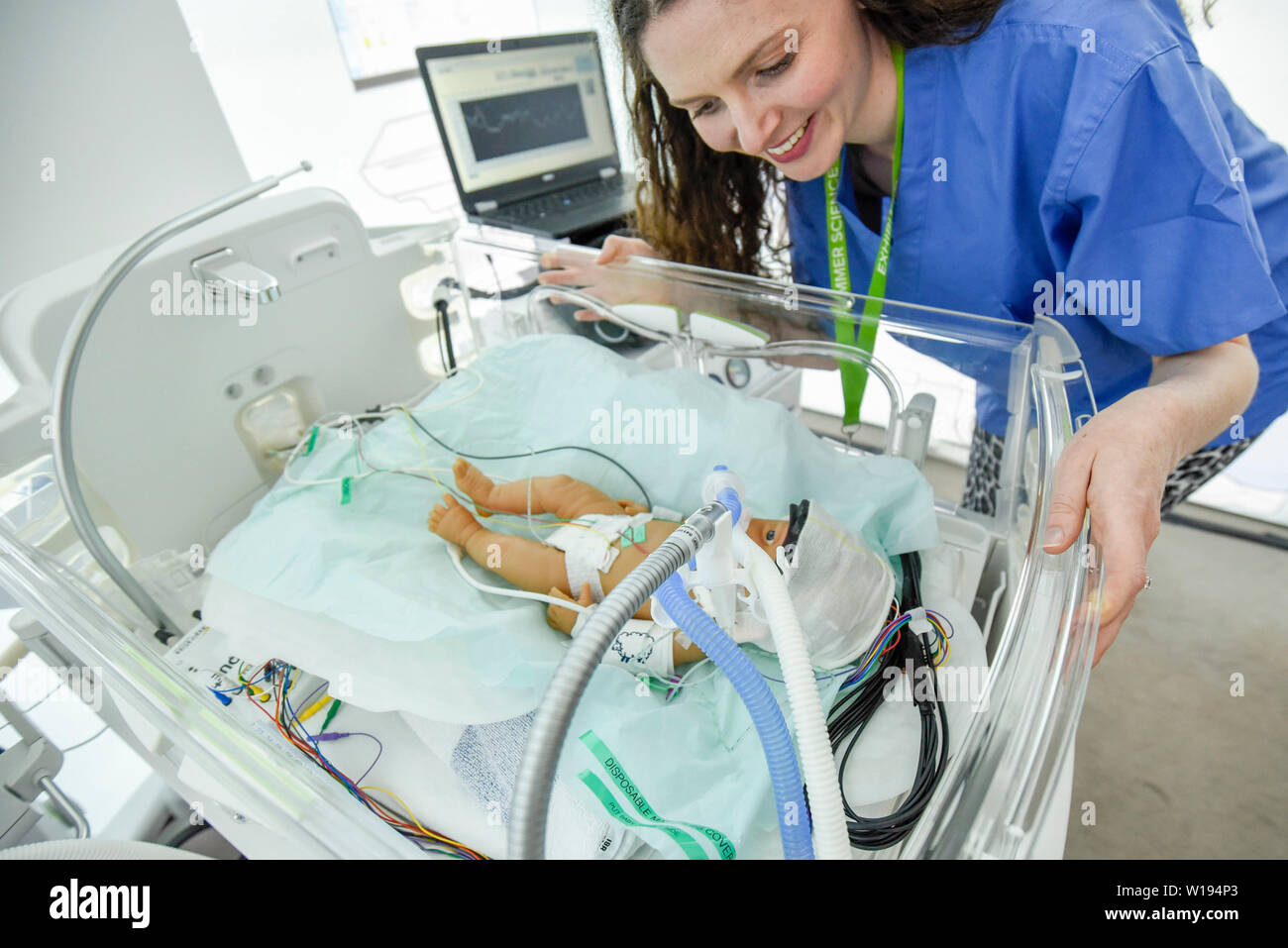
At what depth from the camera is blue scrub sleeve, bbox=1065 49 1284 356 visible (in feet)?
2.54

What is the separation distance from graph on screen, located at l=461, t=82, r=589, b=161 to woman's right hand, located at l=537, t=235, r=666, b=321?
732 millimetres

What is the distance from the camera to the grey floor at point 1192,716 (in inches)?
57.7

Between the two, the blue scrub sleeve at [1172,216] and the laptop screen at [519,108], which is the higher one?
the laptop screen at [519,108]

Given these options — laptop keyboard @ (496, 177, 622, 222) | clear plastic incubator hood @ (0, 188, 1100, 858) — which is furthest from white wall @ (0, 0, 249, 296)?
clear plastic incubator hood @ (0, 188, 1100, 858)

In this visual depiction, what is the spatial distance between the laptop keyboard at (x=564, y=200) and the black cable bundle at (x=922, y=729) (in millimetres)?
1559

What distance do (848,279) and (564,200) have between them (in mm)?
1169

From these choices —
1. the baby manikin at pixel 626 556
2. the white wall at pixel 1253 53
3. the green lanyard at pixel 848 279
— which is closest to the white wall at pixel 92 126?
the baby manikin at pixel 626 556

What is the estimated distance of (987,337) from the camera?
3.40ft

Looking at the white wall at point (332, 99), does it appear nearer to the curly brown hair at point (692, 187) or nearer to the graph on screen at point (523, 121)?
the graph on screen at point (523, 121)

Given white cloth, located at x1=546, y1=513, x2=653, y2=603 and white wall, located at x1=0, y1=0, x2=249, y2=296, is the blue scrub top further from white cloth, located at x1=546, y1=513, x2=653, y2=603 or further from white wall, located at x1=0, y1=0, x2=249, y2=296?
white wall, located at x1=0, y1=0, x2=249, y2=296

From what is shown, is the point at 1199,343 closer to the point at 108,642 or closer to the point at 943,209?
the point at 943,209

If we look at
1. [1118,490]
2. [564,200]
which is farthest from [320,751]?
[564,200]

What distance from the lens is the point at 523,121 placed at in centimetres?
203

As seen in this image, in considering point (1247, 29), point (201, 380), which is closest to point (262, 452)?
point (201, 380)
